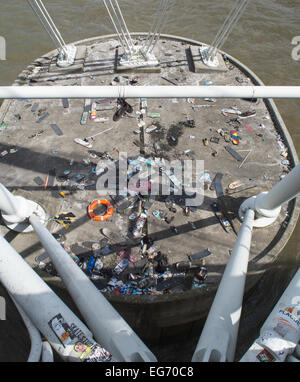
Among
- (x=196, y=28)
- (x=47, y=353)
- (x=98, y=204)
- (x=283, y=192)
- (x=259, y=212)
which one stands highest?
(x=196, y=28)

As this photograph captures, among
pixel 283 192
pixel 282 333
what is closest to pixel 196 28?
pixel 283 192

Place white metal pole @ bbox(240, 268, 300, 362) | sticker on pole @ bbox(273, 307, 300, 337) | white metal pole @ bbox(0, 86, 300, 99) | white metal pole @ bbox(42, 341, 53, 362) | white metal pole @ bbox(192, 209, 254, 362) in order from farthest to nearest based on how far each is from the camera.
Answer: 1. white metal pole @ bbox(0, 86, 300, 99)
2. white metal pole @ bbox(192, 209, 254, 362)
3. white metal pole @ bbox(42, 341, 53, 362)
4. sticker on pole @ bbox(273, 307, 300, 337)
5. white metal pole @ bbox(240, 268, 300, 362)

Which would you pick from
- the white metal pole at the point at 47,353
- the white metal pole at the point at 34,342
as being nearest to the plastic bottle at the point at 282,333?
the white metal pole at the point at 47,353

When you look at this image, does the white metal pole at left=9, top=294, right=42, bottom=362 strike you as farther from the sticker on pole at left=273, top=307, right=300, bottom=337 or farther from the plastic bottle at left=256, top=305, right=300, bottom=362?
the sticker on pole at left=273, top=307, right=300, bottom=337

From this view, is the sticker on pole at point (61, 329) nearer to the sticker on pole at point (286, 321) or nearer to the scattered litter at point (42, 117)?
the sticker on pole at point (286, 321)

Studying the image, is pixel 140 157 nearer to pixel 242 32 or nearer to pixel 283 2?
pixel 242 32

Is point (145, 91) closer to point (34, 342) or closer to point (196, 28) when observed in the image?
point (34, 342)

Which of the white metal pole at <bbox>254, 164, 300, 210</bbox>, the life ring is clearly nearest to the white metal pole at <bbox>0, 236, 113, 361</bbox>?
the life ring
